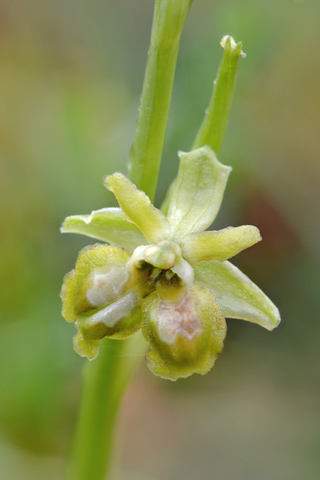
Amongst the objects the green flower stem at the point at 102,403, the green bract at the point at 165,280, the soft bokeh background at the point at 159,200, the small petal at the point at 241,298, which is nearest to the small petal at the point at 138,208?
the green bract at the point at 165,280

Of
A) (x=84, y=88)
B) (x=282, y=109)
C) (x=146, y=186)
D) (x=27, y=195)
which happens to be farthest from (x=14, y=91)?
(x=146, y=186)

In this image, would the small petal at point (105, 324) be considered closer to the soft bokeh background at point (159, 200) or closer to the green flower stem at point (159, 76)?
the green flower stem at point (159, 76)

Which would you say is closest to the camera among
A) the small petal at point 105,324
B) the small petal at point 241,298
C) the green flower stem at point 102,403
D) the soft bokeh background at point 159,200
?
the small petal at point 105,324

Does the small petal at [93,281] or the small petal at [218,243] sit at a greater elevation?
the small petal at [218,243]

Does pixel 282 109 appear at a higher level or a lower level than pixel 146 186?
higher

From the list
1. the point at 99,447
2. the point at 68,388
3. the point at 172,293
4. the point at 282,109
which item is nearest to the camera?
the point at 172,293

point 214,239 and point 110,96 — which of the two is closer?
point 214,239

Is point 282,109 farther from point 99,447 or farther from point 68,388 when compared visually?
point 99,447

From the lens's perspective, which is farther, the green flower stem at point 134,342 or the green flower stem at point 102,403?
the green flower stem at point 102,403
